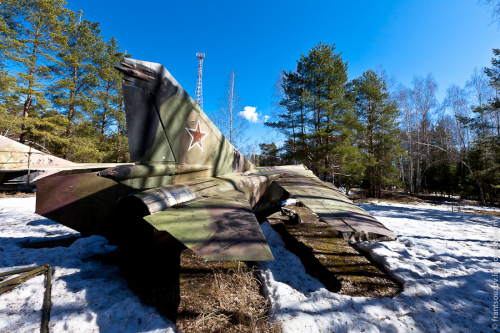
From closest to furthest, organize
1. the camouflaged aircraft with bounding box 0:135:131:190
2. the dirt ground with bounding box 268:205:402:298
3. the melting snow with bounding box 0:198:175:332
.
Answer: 1. the melting snow with bounding box 0:198:175:332
2. the dirt ground with bounding box 268:205:402:298
3. the camouflaged aircraft with bounding box 0:135:131:190

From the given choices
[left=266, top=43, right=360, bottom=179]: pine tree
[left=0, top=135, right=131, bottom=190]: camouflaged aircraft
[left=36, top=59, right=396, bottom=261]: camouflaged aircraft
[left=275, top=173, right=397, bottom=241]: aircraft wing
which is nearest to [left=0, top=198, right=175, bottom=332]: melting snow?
[left=36, top=59, right=396, bottom=261]: camouflaged aircraft

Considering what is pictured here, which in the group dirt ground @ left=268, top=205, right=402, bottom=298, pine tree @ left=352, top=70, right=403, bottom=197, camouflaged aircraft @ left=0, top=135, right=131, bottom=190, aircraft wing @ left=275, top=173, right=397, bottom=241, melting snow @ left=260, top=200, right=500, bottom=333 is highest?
pine tree @ left=352, top=70, right=403, bottom=197

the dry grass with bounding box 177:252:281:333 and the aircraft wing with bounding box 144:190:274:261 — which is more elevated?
the aircraft wing with bounding box 144:190:274:261

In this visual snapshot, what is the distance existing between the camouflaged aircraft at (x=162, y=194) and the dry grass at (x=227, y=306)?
1045 millimetres

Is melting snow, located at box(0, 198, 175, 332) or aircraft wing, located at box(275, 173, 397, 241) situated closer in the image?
melting snow, located at box(0, 198, 175, 332)

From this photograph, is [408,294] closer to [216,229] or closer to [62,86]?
[216,229]

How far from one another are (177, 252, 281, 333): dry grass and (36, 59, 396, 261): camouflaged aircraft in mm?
1045

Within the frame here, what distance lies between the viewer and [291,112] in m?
15.4

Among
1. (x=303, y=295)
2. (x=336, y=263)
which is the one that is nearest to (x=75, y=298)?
(x=303, y=295)

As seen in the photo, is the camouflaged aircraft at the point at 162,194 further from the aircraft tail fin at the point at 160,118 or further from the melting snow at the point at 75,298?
the melting snow at the point at 75,298

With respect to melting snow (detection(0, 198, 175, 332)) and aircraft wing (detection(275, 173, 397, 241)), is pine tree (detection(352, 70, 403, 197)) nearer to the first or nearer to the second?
aircraft wing (detection(275, 173, 397, 241))

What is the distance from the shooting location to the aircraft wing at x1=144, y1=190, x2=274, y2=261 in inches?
64.6

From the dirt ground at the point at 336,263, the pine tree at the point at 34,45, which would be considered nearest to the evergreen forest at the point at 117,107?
the pine tree at the point at 34,45

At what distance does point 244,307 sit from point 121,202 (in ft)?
7.42
